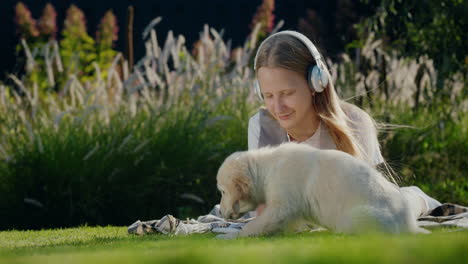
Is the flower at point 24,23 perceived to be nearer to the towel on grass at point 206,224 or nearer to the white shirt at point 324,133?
the white shirt at point 324,133

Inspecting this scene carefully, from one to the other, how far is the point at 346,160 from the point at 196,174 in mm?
3199

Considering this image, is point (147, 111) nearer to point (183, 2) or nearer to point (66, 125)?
point (66, 125)

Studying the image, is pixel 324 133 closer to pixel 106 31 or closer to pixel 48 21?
pixel 106 31

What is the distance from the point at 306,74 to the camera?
16.0 ft

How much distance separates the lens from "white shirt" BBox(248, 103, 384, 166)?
5.11 m

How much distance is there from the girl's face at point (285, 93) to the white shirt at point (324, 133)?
1.02ft

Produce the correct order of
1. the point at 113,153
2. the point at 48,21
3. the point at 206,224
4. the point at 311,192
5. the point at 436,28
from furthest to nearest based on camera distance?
the point at 48,21
the point at 436,28
the point at 113,153
the point at 206,224
the point at 311,192

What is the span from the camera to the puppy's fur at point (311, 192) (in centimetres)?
369

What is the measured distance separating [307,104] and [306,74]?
21cm

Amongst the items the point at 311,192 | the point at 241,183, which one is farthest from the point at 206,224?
the point at 311,192

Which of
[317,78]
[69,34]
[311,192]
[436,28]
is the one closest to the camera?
[311,192]

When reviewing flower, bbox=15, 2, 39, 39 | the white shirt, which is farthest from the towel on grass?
flower, bbox=15, 2, 39, 39

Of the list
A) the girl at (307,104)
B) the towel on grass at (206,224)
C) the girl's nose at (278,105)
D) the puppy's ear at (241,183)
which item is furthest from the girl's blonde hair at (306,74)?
the puppy's ear at (241,183)

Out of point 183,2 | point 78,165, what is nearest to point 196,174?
point 78,165
